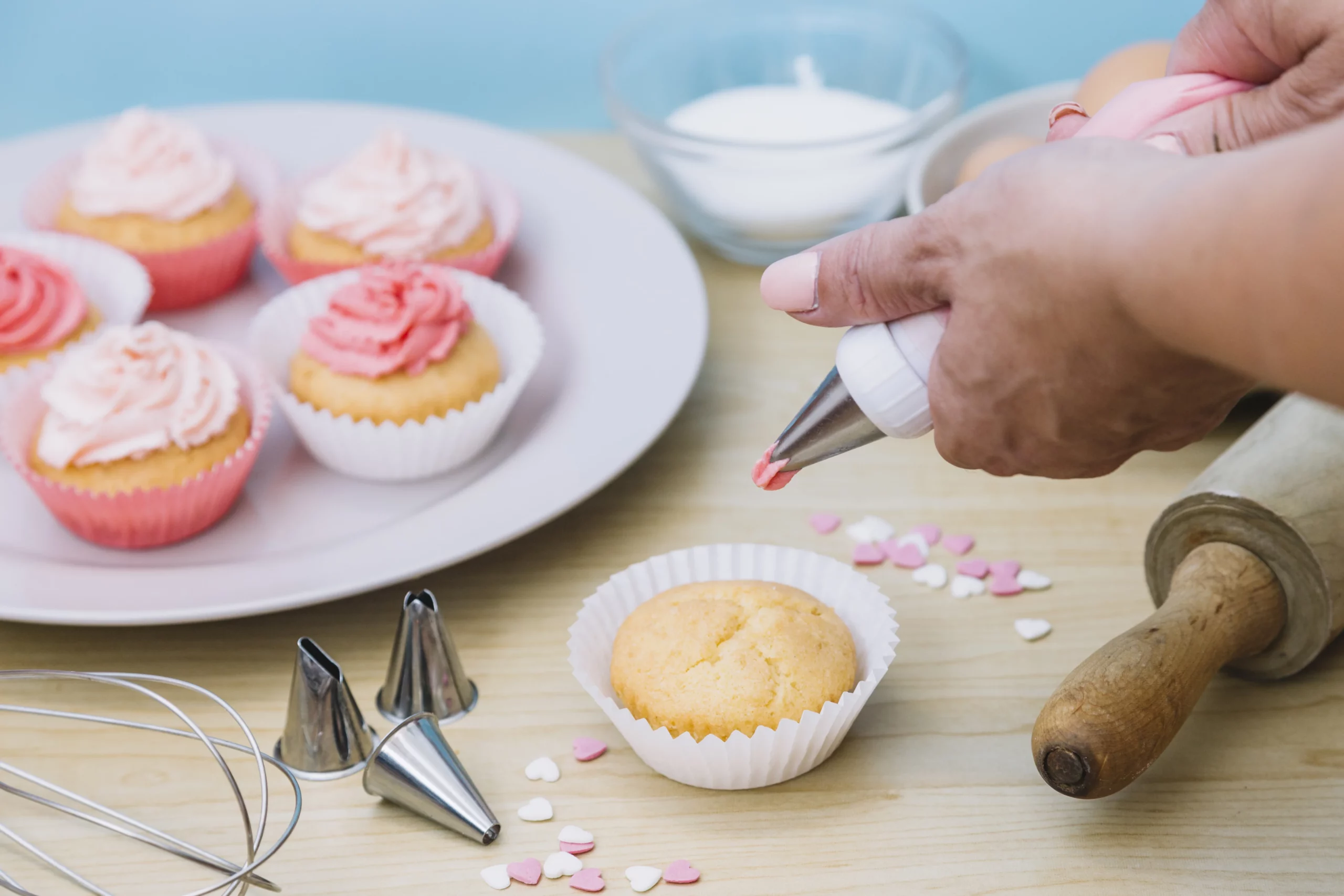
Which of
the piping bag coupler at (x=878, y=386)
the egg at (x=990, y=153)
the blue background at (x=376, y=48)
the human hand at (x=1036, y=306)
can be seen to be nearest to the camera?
the human hand at (x=1036, y=306)

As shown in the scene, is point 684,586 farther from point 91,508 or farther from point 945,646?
point 91,508

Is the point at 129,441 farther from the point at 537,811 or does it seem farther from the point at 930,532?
the point at 930,532

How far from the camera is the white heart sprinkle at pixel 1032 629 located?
0.93 metres

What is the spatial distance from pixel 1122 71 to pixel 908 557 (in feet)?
1.78

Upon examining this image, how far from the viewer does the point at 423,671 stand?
0.85 metres

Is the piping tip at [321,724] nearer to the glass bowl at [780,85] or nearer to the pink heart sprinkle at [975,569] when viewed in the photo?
the pink heart sprinkle at [975,569]

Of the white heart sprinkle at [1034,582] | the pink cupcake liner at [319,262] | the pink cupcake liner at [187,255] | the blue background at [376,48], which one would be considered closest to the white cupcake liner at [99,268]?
the pink cupcake liner at [187,255]

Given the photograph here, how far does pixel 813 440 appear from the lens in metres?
0.72

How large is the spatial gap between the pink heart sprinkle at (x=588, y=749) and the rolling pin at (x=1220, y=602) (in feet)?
0.90

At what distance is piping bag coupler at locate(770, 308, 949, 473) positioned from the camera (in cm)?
66

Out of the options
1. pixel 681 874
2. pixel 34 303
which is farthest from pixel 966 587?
pixel 34 303

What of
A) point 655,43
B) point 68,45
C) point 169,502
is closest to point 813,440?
point 169,502

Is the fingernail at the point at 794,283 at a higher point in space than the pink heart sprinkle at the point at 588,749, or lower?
higher

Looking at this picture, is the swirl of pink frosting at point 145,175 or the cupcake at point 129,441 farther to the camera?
the swirl of pink frosting at point 145,175
